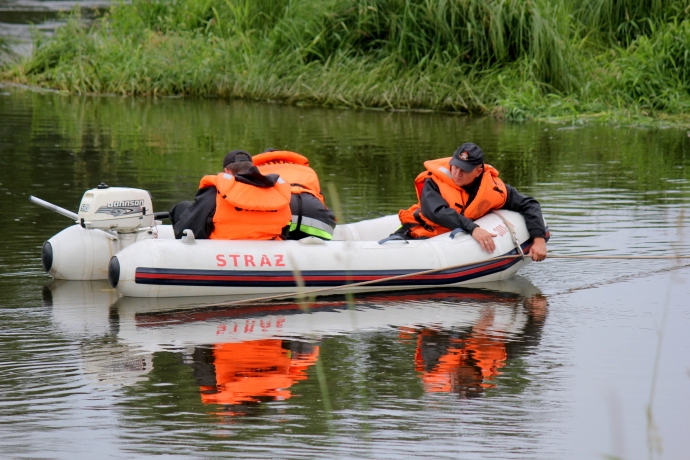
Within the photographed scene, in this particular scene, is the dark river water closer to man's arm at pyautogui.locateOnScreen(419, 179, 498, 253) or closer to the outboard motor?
the outboard motor

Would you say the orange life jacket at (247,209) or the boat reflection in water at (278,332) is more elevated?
the orange life jacket at (247,209)

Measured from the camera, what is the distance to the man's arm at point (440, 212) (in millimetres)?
8000

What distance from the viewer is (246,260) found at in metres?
7.41

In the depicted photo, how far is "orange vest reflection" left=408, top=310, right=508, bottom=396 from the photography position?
5.76 m

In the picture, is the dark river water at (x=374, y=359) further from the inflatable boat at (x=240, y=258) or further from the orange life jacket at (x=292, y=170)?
the orange life jacket at (x=292, y=170)

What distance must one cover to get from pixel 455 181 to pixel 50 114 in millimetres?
11097

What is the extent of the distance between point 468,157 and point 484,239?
610mm

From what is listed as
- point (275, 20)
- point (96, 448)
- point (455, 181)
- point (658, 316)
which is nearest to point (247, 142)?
point (275, 20)

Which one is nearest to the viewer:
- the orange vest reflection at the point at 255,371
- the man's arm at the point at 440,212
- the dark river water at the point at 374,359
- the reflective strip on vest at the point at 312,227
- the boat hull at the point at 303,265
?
the dark river water at the point at 374,359

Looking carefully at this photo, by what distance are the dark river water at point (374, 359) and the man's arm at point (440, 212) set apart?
49 cm

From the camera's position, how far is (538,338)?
6.73m

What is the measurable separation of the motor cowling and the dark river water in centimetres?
52

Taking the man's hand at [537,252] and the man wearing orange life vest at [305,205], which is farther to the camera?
the man's hand at [537,252]

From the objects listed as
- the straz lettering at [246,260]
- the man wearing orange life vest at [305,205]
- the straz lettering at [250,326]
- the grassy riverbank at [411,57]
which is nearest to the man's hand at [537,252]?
the man wearing orange life vest at [305,205]
